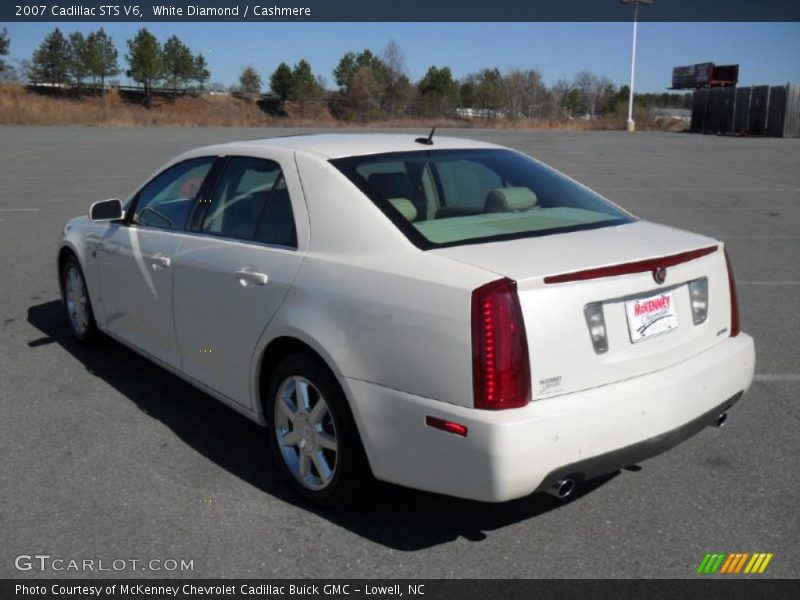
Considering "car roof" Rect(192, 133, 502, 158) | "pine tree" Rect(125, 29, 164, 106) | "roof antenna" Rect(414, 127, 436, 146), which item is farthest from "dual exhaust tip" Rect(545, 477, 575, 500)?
"pine tree" Rect(125, 29, 164, 106)

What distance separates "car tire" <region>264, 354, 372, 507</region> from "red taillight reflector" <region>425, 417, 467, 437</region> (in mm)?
455

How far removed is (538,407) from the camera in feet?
9.29

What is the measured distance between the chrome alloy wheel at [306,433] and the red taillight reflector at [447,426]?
568 millimetres

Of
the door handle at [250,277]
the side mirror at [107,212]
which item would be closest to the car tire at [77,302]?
the side mirror at [107,212]

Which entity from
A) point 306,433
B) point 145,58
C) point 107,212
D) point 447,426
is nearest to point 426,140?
point 306,433

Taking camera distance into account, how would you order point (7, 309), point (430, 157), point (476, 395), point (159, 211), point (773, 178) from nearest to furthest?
point (476, 395) → point (430, 157) → point (159, 211) → point (7, 309) → point (773, 178)

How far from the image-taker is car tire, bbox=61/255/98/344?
5742 mm

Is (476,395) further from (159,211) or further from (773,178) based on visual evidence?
(773,178)

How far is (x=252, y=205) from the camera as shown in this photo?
3996 millimetres
